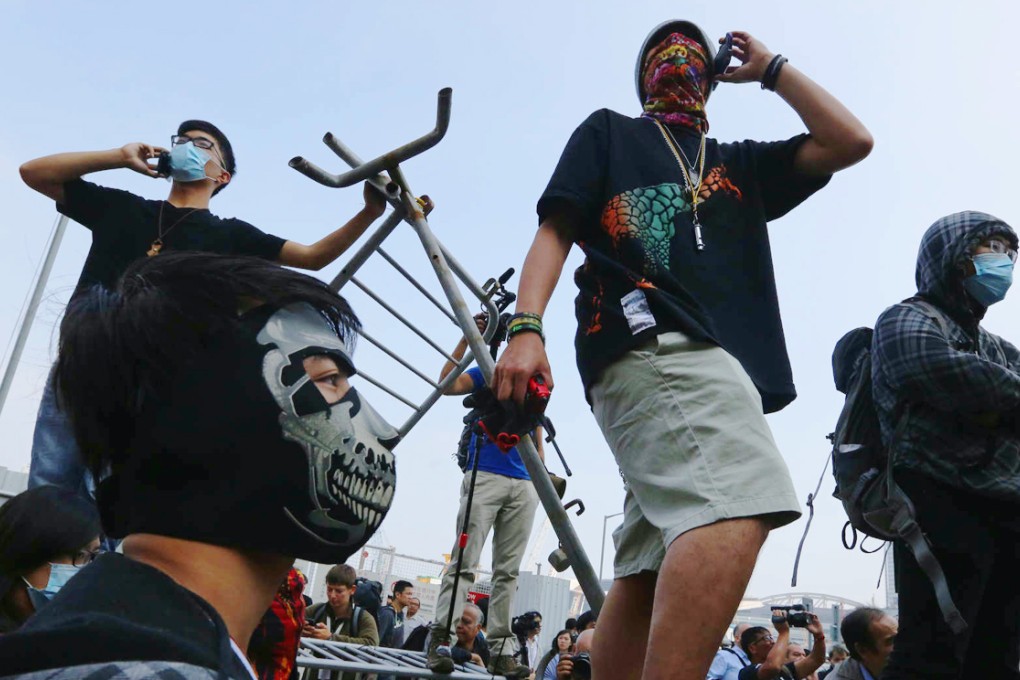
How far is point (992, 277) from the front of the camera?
3.13 m

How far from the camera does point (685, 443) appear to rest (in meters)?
1.91

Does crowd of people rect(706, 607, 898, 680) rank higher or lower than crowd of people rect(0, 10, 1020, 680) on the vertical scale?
lower

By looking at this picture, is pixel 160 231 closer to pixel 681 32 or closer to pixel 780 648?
pixel 681 32

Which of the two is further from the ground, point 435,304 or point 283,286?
point 435,304

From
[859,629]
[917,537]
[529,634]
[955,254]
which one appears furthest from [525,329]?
[529,634]

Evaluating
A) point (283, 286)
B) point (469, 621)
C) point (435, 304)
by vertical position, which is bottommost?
point (469, 621)

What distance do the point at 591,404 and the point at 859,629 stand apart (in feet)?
11.6

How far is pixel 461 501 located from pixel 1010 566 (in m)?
3.47

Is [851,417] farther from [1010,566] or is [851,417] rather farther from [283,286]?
[283,286]

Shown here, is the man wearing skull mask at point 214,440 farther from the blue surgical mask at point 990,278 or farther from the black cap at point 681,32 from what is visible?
the blue surgical mask at point 990,278

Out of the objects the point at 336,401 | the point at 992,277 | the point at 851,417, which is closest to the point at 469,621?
the point at 851,417

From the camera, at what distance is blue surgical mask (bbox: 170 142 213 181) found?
323 cm

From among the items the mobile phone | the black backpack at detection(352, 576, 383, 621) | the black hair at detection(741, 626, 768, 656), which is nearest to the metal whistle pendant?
the mobile phone

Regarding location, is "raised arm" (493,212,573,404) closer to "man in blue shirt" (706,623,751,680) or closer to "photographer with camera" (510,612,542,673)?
"man in blue shirt" (706,623,751,680)
